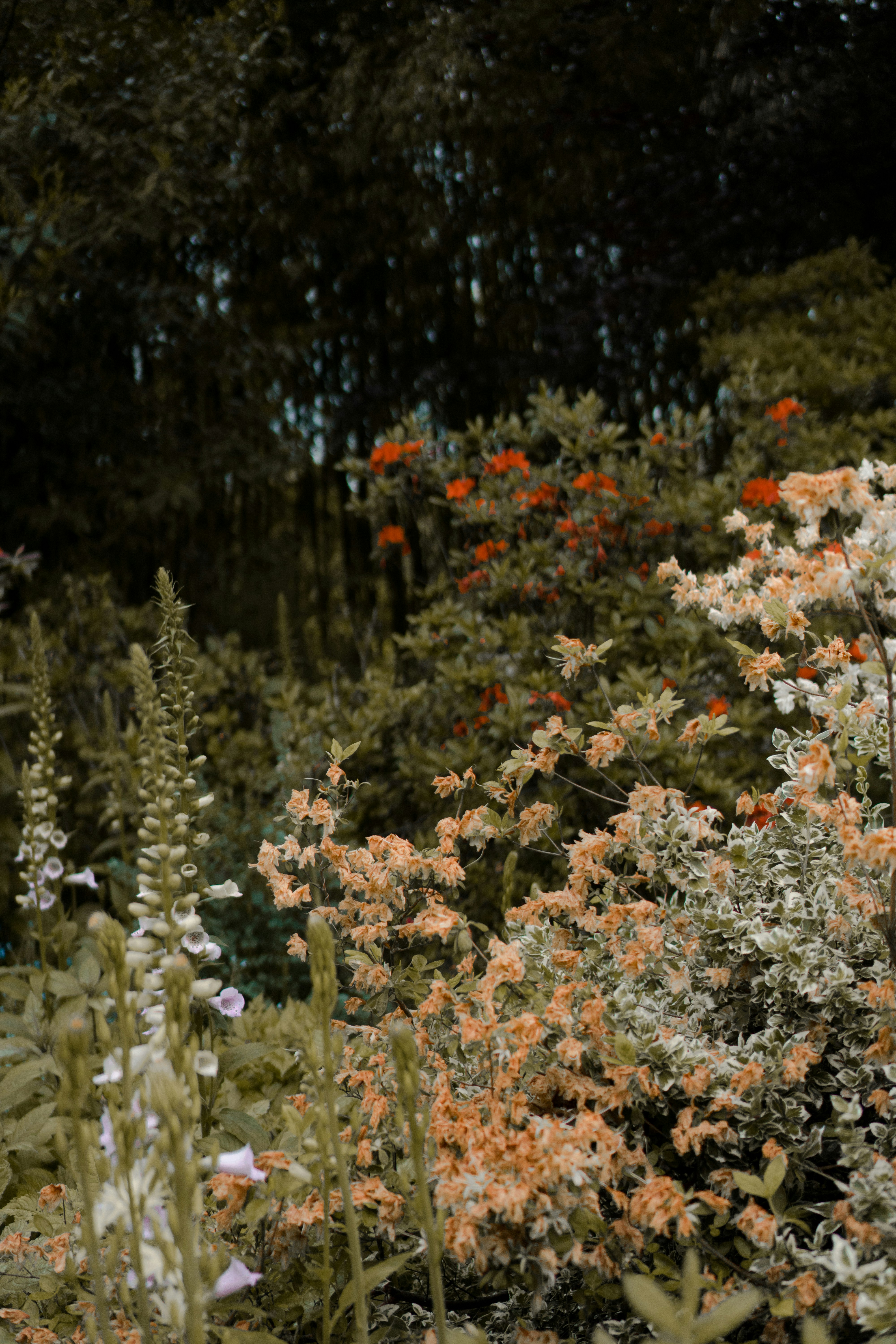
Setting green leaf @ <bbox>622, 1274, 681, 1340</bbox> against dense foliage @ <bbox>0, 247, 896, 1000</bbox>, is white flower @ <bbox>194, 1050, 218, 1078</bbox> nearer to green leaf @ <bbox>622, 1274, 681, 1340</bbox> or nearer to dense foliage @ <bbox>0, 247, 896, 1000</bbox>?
green leaf @ <bbox>622, 1274, 681, 1340</bbox>

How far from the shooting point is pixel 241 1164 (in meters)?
1.19

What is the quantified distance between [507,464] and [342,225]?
3356 millimetres

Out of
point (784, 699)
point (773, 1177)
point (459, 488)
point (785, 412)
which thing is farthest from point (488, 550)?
point (773, 1177)

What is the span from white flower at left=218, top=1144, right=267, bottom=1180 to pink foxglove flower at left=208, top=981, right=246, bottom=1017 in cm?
30

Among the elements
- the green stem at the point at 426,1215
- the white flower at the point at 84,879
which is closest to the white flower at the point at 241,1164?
the green stem at the point at 426,1215

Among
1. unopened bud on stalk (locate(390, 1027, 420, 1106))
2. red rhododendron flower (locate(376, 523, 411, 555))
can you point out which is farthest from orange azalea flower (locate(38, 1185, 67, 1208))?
red rhododendron flower (locate(376, 523, 411, 555))

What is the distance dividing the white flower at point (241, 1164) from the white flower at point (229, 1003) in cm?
30

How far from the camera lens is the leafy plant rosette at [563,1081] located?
1.08 meters

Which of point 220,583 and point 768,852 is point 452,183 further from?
point 768,852

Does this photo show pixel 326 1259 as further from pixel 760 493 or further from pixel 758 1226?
pixel 760 493

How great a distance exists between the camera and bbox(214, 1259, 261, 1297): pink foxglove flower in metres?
1.10

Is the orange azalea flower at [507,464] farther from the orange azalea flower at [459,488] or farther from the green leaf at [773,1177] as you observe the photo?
the green leaf at [773,1177]

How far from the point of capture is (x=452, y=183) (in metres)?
6.12

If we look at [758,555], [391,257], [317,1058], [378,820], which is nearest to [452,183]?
[391,257]
